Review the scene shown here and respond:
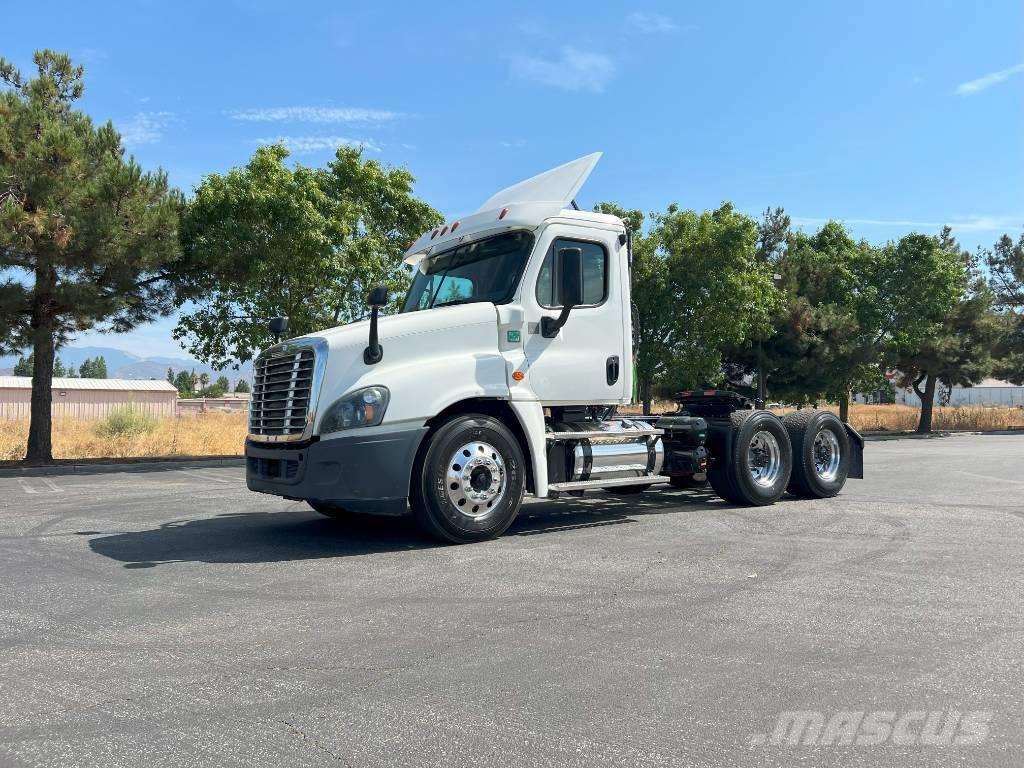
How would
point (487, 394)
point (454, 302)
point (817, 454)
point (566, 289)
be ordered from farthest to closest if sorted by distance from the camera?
point (817, 454)
point (454, 302)
point (566, 289)
point (487, 394)

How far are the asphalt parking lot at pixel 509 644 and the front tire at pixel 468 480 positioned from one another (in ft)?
0.69

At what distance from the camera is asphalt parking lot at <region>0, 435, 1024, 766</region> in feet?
10.4

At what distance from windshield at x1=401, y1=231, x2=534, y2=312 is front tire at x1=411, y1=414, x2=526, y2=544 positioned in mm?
1352

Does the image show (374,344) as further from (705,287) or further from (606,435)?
(705,287)

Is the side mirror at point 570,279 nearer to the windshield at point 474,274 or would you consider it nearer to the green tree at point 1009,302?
the windshield at point 474,274

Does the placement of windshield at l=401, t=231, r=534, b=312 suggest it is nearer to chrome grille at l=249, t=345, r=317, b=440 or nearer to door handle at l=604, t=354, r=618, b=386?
door handle at l=604, t=354, r=618, b=386

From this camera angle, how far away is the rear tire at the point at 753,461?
381 inches

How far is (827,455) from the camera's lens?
10938 millimetres

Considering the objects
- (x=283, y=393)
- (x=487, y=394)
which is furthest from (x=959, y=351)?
(x=283, y=393)

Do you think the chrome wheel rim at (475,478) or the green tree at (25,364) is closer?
the chrome wheel rim at (475,478)

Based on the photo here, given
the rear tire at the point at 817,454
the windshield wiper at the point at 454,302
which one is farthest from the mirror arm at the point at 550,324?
the rear tire at the point at 817,454

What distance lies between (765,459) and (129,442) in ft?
62.7

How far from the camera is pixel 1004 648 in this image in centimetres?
433

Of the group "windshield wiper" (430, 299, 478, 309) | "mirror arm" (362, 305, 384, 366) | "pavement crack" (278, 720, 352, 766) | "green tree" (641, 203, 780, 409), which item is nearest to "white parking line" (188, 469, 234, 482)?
"windshield wiper" (430, 299, 478, 309)
